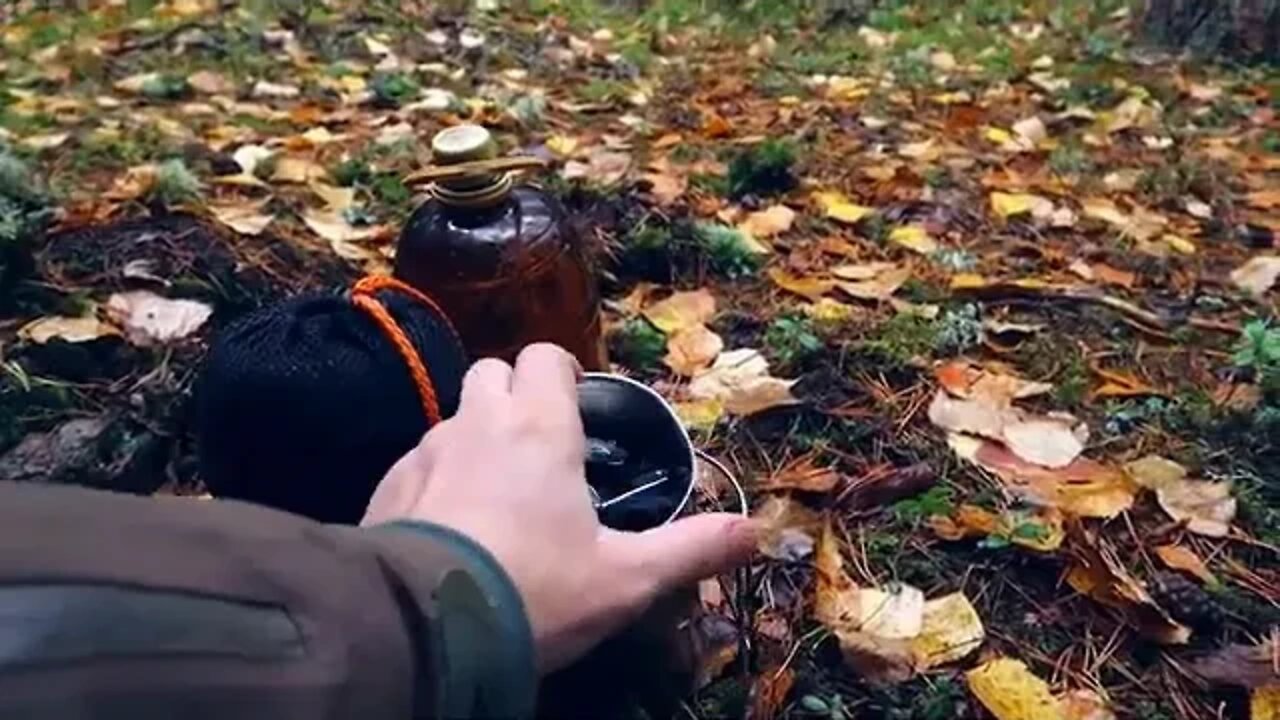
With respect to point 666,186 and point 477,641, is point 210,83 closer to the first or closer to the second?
point 666,186

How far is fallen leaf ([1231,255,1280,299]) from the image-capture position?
6.28 feet

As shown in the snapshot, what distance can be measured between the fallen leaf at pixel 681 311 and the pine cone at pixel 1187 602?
0.65 metres

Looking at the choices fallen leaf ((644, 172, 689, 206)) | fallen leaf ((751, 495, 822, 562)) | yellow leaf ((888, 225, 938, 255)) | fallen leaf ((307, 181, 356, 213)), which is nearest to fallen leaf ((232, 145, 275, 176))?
fallen leaf ((307, 181, 356, 213))

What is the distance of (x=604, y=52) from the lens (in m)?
3.56

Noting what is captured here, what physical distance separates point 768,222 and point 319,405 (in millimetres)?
1211

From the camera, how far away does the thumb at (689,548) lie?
0.84m

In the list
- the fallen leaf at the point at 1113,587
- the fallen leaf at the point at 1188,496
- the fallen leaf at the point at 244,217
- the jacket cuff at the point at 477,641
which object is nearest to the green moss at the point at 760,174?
the fallen leaf at the point at 244,217

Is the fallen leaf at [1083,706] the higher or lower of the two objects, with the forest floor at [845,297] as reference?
higher

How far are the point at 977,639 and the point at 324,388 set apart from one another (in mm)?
551

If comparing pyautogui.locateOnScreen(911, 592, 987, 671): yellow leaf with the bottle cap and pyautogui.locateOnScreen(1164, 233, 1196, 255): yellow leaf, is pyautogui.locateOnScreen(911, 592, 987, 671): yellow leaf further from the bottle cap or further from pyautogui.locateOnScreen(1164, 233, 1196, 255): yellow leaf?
pyautogui.locateOnScreen(1164, 233, 1196, 255): yellow leaf

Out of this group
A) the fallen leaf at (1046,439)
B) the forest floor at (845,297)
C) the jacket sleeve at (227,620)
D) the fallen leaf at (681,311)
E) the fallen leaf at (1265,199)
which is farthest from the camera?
the fallen leaf at (1265,199)

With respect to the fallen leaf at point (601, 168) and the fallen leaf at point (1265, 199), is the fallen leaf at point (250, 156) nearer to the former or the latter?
the fallen leaf at point (601, 168)

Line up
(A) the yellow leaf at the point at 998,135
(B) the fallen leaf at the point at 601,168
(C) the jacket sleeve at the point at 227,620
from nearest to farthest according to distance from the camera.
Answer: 1. (C) the jacket sleeve at the point at 227,620
2. (B) the fallen leaf at the point at 601,168
3. (A) the yellow leaf at the point at 998,135

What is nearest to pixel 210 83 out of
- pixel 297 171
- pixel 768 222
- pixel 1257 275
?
pixel 297 171
